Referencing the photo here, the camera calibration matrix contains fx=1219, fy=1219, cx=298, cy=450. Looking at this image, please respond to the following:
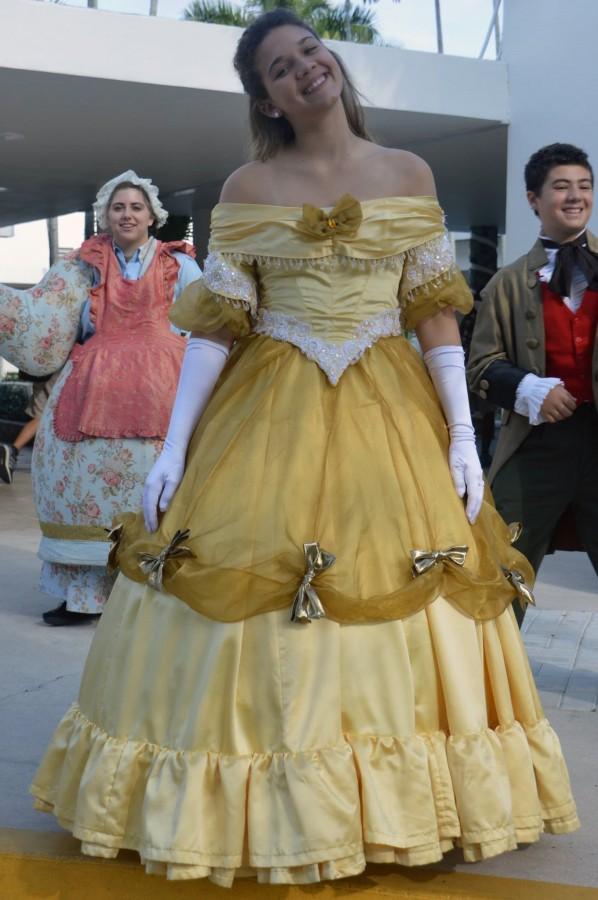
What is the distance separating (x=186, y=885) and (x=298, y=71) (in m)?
1.72

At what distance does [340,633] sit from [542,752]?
54cm

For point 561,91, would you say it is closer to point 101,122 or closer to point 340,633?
point 101,122

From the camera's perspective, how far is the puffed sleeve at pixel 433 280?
264cm

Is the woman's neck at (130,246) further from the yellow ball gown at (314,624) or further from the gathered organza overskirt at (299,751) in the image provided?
the gathered organza overskirt at (299,751)

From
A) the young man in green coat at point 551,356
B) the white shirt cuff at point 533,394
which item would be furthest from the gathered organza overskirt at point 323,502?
the young man in green coat at point 551,356

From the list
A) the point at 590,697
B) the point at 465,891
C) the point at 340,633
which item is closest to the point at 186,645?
the point at 340,633

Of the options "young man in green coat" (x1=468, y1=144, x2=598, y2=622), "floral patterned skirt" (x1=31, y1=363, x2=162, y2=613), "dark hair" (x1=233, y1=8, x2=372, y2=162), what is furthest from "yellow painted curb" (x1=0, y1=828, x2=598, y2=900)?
"floral patterned skirt" (x1=31, y1=363, x2=162, y2=613)

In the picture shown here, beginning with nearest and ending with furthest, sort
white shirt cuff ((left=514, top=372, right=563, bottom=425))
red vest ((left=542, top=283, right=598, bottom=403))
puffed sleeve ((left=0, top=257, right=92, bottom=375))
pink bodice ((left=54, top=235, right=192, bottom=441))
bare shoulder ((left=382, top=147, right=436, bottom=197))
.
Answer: bare shoulder ((left=382, top=147, right=436, bottom=197))
white shirt cuff ((left=514, top=372, right=563, bottom=425))
red vest ((left=542, top=283, right=598, bottom=403))
pink bodice ((left=54, top=235, right=192, bottom=441))
puffed sleeve ((left=0, top=257, right=92, bottom=375))

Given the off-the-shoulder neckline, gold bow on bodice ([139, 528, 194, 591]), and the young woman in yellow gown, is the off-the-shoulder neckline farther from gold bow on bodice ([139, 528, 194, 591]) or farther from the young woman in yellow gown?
gold bow on bodice ([139, 528, 194, 591])

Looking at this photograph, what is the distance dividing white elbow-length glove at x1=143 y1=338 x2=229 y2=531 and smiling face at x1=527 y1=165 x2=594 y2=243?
4.69ft

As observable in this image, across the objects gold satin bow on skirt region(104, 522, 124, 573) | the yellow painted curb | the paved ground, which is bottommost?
the paved ground

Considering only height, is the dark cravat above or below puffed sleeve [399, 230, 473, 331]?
above

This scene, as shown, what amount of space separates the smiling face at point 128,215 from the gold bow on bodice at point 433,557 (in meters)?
3.00

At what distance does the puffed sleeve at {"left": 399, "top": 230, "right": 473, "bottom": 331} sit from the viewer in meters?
2.64
